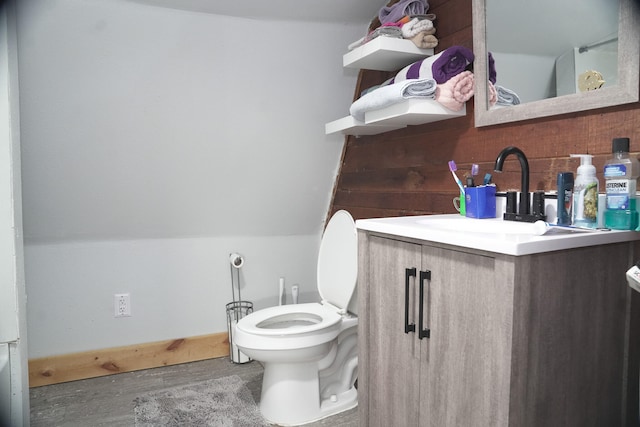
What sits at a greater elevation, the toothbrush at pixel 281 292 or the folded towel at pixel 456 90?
the folded towel at pixel 456 90

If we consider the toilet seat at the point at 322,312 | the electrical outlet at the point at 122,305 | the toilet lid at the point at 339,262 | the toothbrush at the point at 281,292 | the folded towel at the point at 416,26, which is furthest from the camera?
the toothbrush at the point at 281,292

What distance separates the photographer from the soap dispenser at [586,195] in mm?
1134

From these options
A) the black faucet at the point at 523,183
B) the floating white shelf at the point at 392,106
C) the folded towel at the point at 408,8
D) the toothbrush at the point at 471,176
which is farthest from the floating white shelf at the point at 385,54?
the black faucet at the point at 523,183

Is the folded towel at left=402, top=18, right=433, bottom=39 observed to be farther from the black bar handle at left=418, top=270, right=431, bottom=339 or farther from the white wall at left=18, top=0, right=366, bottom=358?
the black bar handle at left=418, top=270, right=431, bottom=339

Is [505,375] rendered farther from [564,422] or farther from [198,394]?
[198,394]

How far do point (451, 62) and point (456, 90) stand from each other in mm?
99

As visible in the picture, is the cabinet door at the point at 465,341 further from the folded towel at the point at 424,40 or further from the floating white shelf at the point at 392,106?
the folded towel at the point at 424,40

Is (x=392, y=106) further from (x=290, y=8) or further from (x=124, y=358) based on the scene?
(x=124, y=358)

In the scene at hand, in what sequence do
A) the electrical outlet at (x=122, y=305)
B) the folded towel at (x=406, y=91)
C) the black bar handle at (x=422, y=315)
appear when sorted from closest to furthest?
the black bar handle at (x=422, y=315) < the folded towel at (x=406, y=91) < the electrical outlet at (x=122, y=305)

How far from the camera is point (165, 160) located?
2254 mm

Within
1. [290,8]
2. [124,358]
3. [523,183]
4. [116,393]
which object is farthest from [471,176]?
[124,358]

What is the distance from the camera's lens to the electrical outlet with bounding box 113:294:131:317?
2.48 meters

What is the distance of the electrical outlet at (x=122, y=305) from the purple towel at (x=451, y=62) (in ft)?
6.58

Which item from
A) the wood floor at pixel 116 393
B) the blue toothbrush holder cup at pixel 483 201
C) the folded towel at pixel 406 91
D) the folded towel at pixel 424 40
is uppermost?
the folded towel at pixel 424 40
